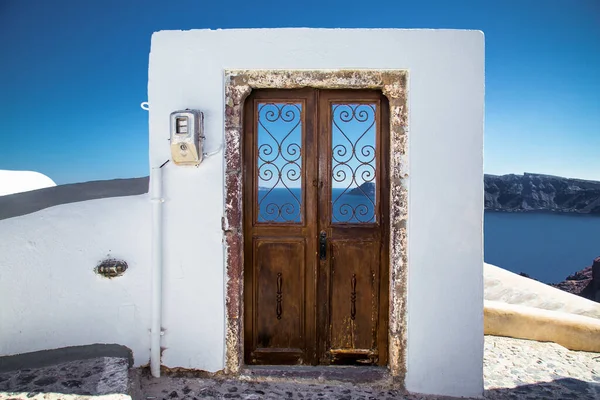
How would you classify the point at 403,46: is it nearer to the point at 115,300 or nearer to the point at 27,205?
the point at 115,300

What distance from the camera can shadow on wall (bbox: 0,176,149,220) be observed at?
2.85 metres

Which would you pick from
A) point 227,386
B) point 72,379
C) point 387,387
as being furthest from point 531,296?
point 72,379

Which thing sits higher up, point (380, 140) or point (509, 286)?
point (380, 140)

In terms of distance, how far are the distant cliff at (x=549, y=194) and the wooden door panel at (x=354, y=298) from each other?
1625 centimetres

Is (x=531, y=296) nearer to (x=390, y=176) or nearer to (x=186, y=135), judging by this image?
(x=390, y=176)

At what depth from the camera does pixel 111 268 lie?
285 cm

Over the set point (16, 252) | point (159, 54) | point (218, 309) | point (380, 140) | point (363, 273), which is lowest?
point (218, 309)

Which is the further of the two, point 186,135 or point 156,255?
point 156,255

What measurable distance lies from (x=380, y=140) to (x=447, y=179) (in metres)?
0.59

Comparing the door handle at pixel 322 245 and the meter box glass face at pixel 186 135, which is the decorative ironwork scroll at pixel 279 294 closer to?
the door handle at pixel 322 245

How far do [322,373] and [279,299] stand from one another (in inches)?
26.3

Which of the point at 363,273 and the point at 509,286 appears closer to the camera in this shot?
the point at 363,273

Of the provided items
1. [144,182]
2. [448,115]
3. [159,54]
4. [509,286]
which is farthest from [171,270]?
[509,286]

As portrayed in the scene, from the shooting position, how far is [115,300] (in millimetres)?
2889
